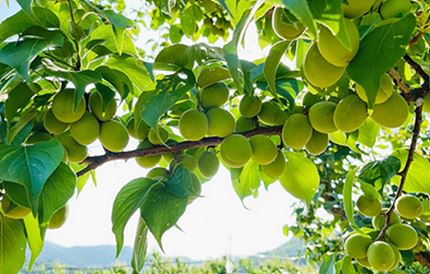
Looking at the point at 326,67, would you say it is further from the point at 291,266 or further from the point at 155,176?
the point at 291,266

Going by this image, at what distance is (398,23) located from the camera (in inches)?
15.6

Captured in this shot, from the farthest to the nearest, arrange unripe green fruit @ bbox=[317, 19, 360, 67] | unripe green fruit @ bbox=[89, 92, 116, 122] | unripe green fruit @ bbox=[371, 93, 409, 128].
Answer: unripe green fruit @ bbox=[89, 92, 116, 122] → unripe green fruit @ bbox=[371, 93, 409, 128] → unripe green fruit @ bbox=[317, 19, 360, 67]

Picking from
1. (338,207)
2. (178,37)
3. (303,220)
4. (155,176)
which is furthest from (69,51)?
(303,220)

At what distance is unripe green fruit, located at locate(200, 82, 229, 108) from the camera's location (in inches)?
23.9

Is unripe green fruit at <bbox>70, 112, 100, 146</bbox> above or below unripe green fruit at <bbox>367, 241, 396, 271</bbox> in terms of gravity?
above

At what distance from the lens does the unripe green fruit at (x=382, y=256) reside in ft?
1.97

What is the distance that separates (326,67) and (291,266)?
3.75m

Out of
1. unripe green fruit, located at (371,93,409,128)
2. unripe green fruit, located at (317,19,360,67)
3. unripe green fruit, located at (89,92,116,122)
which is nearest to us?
unripe green fruit, located at (317,19,360,67)

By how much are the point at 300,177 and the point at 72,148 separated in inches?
11.8

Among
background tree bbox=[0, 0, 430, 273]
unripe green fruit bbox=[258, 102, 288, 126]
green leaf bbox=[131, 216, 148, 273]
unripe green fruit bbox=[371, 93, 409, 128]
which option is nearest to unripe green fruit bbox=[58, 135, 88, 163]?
background tree bbox=[0, 0, 430, 273]

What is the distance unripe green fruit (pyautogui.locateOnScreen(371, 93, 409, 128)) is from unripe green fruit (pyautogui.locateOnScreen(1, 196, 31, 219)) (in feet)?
1.21

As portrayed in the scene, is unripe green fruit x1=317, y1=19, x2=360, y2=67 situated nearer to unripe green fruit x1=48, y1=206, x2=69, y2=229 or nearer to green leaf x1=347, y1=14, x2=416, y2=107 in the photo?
green leaf x1=347, y1=14, x2=416, y2=107

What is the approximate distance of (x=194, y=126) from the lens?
57cm

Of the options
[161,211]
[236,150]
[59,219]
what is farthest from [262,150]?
[59,219]
